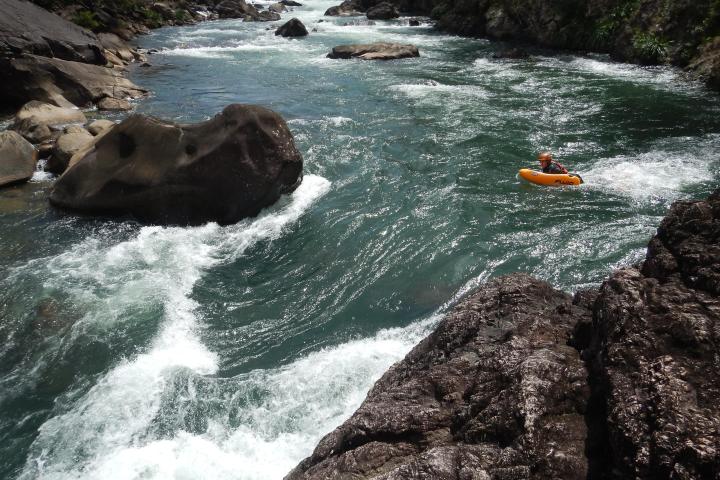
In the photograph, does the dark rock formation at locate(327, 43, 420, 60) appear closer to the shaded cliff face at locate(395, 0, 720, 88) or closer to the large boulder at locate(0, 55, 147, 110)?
the shaded cliff face at locate(395, 0, 720, 88)

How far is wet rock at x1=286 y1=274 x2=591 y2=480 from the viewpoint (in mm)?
4668

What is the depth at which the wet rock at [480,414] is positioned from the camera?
15.3 ft

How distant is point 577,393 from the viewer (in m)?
5.32

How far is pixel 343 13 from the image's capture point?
192 feet

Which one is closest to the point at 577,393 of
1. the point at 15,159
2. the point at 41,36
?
the point at 15,159

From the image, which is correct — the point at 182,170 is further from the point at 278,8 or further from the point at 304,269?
the point at 278,8

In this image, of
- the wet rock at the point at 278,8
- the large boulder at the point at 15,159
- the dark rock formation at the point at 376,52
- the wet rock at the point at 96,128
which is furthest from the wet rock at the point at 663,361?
the wet rock at the point at 278,8

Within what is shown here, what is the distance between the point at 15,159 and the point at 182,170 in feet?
21.7

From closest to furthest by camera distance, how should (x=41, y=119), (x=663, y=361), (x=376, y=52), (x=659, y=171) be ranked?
(x=663, y=361) → (x=659, y=171) → (x=41, y=119) → (x=376, y=52)

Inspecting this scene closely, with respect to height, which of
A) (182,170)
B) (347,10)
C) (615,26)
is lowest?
(182,170)

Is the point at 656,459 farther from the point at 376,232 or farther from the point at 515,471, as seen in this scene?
the point at 376,232

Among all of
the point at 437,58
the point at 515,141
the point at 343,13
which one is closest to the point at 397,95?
the point at 515,141

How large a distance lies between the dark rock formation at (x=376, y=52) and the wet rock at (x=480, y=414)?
102ft

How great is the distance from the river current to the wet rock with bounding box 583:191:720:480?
4.28 metres
